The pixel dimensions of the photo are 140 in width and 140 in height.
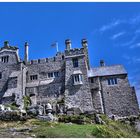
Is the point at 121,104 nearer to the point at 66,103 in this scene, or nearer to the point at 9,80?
the point at 66,103

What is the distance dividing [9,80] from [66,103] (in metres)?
10.7

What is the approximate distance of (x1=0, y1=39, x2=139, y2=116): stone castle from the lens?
1309 inches

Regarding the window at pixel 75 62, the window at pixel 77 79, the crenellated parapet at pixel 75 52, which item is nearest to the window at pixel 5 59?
the crenellated parapet at pixel 75 52

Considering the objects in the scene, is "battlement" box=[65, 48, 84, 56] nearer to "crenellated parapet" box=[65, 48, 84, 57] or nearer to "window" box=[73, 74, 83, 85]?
"crenellated parapet" box=[65, 48, 84, 57]

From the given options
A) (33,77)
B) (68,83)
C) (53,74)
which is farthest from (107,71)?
(33,77)

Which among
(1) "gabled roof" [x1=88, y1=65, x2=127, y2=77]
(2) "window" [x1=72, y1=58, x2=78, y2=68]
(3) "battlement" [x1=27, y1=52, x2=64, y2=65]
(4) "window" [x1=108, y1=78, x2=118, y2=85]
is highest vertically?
(3) "battlement" [x1=27, y1=52, x2=64, y2=65]

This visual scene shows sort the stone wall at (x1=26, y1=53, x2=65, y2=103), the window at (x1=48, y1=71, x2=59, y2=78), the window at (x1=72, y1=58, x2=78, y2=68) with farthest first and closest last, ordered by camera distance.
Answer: the window at (x1=48, y1=71, x2=59, y2=78)
the window at (x1=72, y1=58, x2=78, y2=68)
the stone wall at (x1=26, y1=53, x2=65, y2=103)

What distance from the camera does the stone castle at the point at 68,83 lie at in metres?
33.2

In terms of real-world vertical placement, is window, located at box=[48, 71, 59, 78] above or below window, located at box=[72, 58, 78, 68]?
below

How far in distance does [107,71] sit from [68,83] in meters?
6.88

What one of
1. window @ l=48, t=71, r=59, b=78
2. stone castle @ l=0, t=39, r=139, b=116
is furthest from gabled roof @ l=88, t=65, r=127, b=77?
window @ l=48, t=71, r=59, b=78

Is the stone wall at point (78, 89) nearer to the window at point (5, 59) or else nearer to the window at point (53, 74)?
the window at point (53, 74)

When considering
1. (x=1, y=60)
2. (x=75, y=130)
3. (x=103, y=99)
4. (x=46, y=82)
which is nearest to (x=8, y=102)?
(x=46, y=82)

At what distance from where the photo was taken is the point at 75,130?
17.5 m
